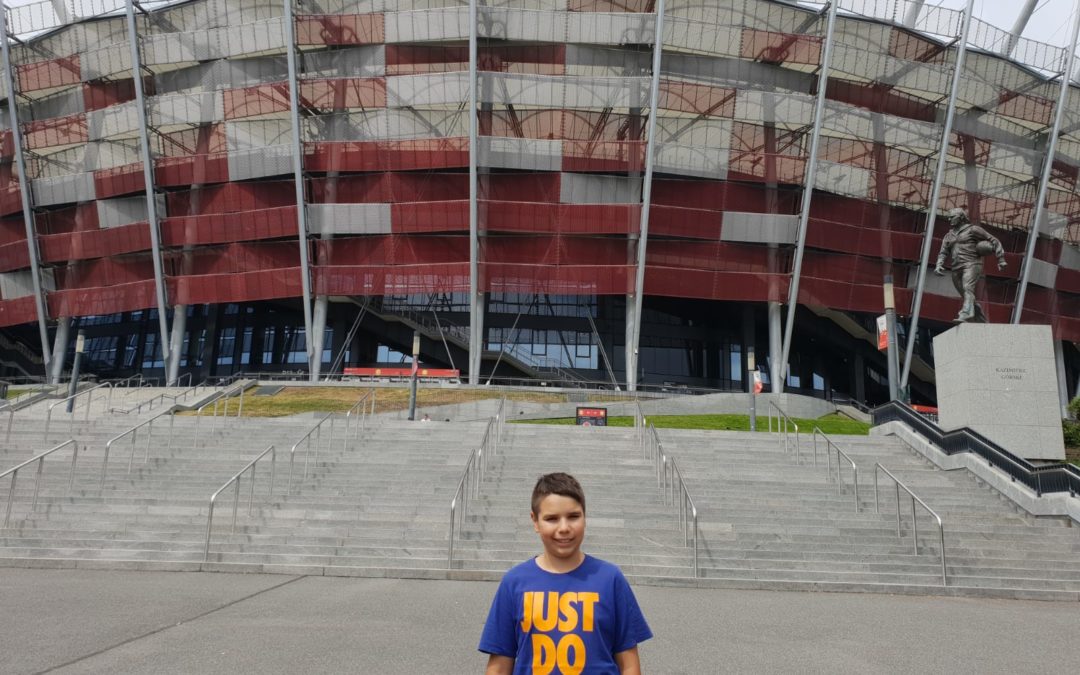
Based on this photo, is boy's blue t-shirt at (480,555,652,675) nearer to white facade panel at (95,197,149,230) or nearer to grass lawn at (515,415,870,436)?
grass lawn at (515,415,870,436)

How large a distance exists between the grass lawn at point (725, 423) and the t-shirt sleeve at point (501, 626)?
2919 cm

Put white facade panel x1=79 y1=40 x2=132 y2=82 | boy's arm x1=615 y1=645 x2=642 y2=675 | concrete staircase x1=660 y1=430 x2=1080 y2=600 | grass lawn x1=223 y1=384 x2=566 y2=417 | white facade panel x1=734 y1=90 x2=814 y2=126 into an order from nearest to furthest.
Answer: boy's arm x1=615 y1=645 x2=642 y2=675 → concrete staircase x1=660 y1=430 x2=1080 y2=600 → grass lawn x1=223 y1=384 x2=566 y2=417 → white facade panel x1=734 y1=90 x2=814 y2=126 → white facade panel x1=79 y1=40 x2=132 y2=82

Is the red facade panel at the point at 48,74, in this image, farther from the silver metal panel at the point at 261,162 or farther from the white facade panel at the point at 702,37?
the white facade panel at the point at 702,37

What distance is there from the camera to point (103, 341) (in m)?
61.8

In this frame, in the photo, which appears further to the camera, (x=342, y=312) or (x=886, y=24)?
(x=342, y=312)

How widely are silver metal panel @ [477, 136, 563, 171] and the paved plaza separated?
35150mm

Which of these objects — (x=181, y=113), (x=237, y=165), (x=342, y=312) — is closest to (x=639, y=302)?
(x=342, y=312)

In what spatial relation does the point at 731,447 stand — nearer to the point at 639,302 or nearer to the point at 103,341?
the point at 639,302

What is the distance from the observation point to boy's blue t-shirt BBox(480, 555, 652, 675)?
2.88 meters

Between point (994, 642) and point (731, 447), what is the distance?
13064 mm

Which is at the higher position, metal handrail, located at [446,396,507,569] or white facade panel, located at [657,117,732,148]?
white facade panel, located at [657,117,732,148]

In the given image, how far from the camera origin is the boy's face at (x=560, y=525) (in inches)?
115

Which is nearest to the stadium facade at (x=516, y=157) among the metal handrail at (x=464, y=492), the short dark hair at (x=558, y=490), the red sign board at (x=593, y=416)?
the red sign board at (x=593, y=416)

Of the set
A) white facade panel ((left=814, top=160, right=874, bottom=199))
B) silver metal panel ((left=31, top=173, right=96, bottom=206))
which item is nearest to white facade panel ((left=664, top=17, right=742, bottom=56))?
white facade panel ((left=814, top=160, right=874, bottom=199))
